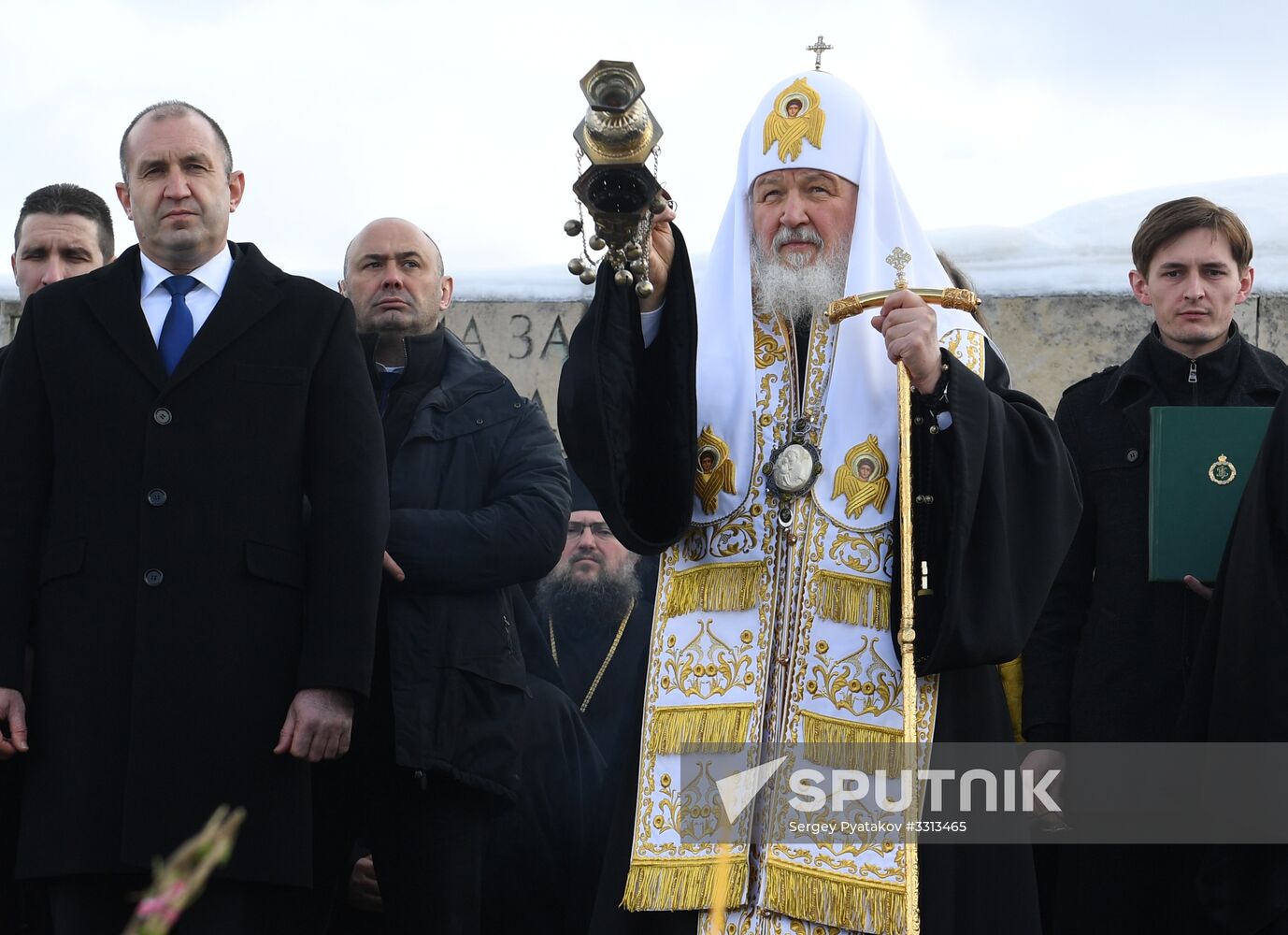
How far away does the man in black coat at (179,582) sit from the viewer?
3547mm

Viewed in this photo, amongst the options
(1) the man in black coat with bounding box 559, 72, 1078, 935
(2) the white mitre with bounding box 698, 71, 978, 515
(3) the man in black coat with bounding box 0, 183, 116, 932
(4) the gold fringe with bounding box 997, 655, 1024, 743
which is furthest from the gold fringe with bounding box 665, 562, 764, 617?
(3) the man in black coat with bounding box 0, 183, 116, 932

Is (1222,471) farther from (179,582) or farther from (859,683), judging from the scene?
(179,582)

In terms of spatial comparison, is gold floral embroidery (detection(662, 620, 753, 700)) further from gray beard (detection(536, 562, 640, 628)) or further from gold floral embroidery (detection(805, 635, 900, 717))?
gray beard (detection(536, 562, 640, 628))

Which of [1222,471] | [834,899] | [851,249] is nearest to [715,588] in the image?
[834,899]

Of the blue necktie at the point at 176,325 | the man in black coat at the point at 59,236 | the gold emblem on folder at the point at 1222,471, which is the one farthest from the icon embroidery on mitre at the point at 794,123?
the man in black coat at the point at 59,236

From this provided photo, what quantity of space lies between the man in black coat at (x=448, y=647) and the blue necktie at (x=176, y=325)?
740mm

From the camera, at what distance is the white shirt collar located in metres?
3.98

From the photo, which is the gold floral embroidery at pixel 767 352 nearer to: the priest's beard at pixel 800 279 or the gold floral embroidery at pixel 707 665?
the priest's beard at pixel 800 279

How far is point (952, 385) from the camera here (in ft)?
12.3

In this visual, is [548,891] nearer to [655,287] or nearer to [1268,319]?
[655,287]

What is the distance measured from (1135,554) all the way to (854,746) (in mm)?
1300

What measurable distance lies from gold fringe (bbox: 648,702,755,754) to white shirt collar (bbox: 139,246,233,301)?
1.45 metres

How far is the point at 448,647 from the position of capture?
429 cm

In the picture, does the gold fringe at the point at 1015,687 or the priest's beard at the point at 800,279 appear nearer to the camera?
the priest's beard at the point at 800,279
